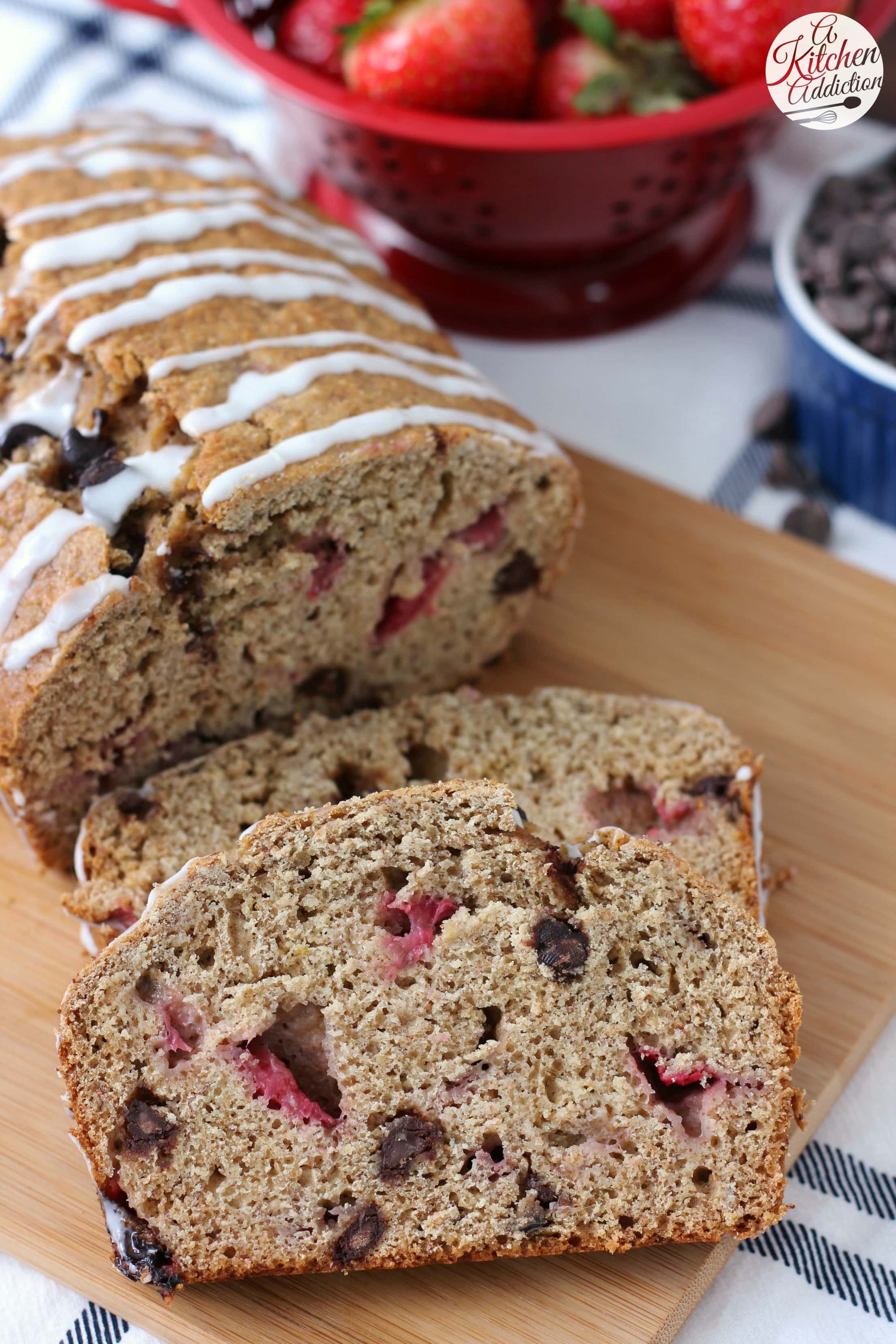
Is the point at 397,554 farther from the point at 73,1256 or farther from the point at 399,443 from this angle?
the point at 73,1256

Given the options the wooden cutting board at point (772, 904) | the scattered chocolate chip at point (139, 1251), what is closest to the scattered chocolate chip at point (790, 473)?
the wooden cutting board at point (772, 904)

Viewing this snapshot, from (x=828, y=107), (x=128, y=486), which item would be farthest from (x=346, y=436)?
(x=828, y=107)

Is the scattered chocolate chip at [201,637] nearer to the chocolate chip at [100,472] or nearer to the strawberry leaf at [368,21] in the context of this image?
the chocolate chip at [100,472]

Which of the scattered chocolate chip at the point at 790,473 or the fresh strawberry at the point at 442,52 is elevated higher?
the fresh strawberry at the point at 442,52

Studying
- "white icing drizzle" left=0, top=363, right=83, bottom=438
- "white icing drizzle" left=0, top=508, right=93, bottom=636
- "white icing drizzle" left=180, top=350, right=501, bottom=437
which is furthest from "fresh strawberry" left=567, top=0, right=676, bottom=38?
"white icing drizzle" left=0, top=508, right=93, bottom=636

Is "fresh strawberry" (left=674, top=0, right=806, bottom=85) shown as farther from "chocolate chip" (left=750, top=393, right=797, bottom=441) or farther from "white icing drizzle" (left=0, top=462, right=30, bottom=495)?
"white icing drizzle" (left=0, top=462, right=30, bottom=495)

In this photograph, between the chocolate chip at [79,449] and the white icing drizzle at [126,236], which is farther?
the white icing drizzle at [126,236]

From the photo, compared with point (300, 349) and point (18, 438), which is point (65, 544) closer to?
point (18, 438)
